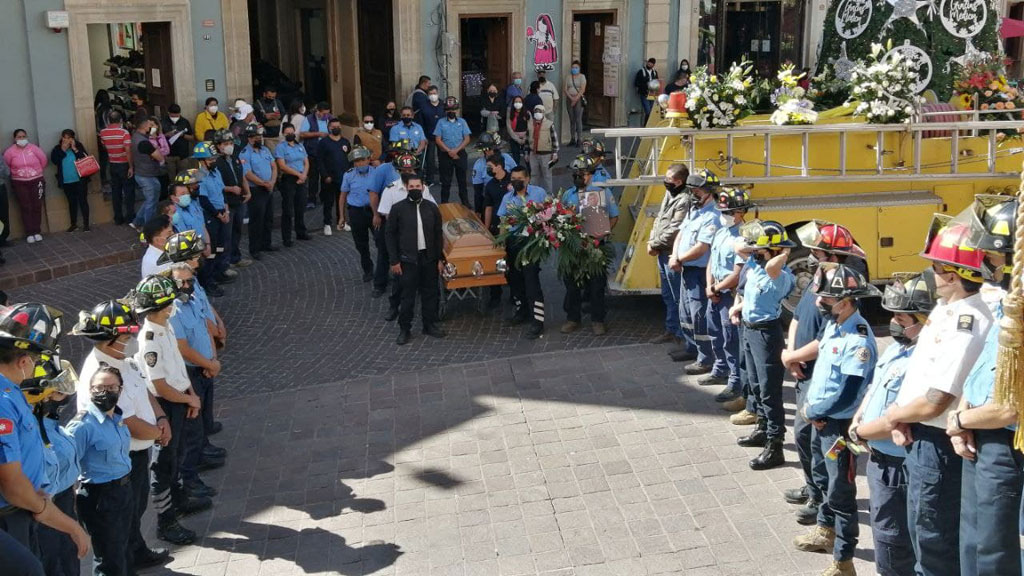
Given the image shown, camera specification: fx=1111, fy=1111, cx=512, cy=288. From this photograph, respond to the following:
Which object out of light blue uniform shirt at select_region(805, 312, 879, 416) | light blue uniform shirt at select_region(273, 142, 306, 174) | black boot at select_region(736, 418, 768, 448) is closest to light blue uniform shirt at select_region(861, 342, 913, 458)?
light blue uniform shirt at select_region(805, 312, 879, 416)

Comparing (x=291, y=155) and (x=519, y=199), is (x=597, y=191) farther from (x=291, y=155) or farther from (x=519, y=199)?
(x=291, y=155)

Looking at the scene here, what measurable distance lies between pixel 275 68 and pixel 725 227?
15682 millimetres

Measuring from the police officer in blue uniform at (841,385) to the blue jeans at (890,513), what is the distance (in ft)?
1.47

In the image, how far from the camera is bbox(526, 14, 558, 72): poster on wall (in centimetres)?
2091

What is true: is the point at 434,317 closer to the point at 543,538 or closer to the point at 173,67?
the point at 543,538

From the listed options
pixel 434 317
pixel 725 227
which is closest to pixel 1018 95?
pixel 725 227

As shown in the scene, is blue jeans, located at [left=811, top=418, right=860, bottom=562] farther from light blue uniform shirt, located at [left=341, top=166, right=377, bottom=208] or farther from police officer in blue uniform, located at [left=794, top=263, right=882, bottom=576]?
light blue uniform shirt, located at [left=341, top=166, right=377, bottom=208]

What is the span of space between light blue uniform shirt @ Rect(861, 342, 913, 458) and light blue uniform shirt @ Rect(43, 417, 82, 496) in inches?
168

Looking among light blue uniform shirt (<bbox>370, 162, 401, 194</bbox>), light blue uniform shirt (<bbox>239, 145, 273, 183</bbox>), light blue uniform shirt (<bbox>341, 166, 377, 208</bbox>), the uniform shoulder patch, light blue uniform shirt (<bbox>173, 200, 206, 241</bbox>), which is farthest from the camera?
light blue uniform shirt (<bbox>239, 145, 273, 183</bbox>)

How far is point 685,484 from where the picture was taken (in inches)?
319

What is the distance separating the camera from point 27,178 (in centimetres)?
1532

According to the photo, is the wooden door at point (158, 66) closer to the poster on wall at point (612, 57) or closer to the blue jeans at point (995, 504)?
the poster on wall at point (612, 57)

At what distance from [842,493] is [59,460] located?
442 centimetres

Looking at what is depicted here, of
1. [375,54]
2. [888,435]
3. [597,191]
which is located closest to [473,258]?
[597,191]
